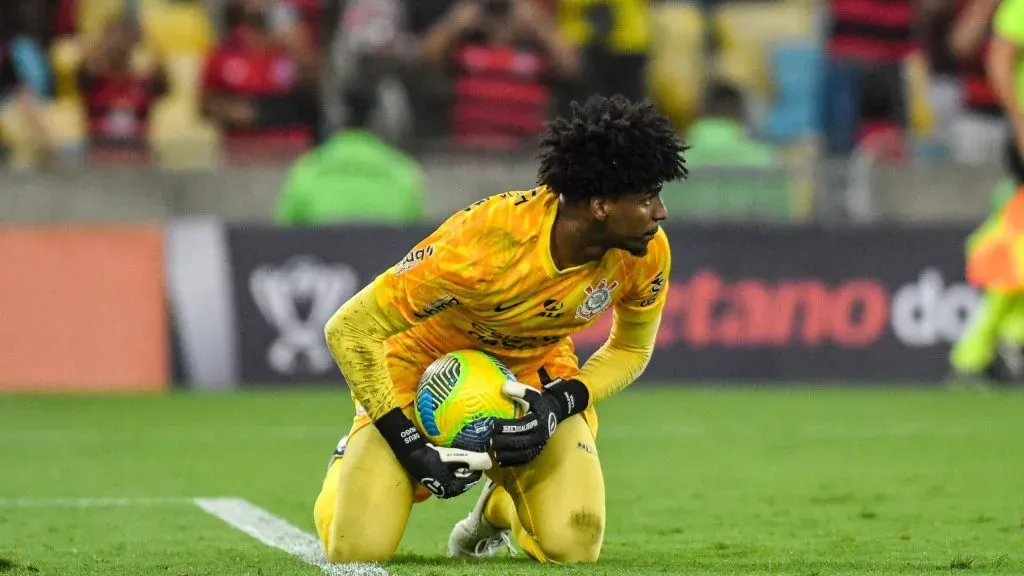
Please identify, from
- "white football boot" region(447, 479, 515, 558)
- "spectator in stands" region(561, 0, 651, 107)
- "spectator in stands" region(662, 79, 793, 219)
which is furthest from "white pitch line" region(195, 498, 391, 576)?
"spectator in stands" region(561, 0, 651, 107)

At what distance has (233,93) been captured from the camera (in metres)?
15.9

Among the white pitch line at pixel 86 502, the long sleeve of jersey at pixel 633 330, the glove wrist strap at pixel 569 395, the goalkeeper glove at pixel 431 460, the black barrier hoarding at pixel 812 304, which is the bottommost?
the black barrier hoarding at pixel 812 304

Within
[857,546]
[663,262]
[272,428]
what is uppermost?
[663,262]

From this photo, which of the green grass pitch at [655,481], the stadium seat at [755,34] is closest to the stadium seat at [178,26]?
the green grass pitch at [655,481]

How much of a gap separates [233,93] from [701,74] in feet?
14.4

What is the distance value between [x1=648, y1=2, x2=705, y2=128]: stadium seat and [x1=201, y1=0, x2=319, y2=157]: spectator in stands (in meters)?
3.24

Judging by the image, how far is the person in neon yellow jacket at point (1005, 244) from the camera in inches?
474

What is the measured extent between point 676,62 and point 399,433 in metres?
11.4

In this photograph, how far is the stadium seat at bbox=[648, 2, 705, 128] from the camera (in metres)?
16.9

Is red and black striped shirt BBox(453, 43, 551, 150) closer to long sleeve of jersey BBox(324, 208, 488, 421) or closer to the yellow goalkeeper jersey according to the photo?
the yellow goalkeeper jersey

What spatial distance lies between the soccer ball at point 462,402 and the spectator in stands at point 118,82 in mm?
9941

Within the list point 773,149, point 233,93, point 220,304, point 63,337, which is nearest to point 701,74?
point 773,149

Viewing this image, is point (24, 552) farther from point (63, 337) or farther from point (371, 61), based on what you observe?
point (371, 61)

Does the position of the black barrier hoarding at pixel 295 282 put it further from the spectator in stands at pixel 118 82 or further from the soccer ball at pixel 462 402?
the soccer ball at pixel 462 402
